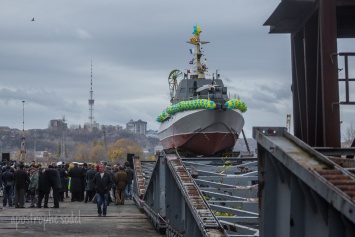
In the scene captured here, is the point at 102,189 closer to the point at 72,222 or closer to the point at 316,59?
the point at 72,222

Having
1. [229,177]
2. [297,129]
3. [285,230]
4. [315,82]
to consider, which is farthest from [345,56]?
[229,177]

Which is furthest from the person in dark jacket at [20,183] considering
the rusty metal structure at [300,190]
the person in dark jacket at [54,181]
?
the rusty metal structure at [300,190]

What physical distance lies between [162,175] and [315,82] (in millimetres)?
6073

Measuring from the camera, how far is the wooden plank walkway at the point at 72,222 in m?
15.2

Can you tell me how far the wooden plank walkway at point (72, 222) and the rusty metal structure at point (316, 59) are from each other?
261 inches

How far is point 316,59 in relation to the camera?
9273 millimetres

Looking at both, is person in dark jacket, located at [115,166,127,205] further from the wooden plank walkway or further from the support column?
the support column

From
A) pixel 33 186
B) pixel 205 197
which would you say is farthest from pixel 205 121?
pixel 205 197

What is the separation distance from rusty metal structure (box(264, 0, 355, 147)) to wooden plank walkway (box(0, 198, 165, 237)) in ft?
21.7

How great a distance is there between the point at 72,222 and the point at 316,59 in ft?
33.3

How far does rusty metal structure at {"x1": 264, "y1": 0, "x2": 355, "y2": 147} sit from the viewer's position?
7828 mm

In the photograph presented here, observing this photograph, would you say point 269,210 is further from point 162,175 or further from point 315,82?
point 162,175

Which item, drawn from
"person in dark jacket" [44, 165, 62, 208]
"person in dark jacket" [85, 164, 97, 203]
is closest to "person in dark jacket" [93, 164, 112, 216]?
"person in dark jacket" [44, 165, 62, 208]

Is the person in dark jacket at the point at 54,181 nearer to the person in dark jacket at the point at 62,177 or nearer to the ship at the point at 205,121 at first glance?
the person in dark jacket at the point at 62,177
